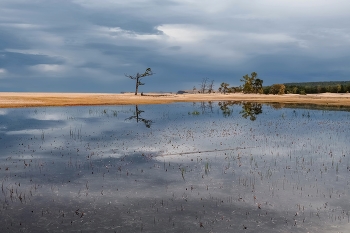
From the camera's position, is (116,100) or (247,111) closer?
(247,111)

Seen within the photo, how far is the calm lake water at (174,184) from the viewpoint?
35.4 ft

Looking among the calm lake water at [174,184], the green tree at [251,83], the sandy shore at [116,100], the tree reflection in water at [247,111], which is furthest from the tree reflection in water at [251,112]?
the green tree at [251,83]

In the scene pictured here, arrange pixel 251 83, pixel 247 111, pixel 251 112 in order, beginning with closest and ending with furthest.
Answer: pixel 251 112, pixel 247 111, pixel 251 83

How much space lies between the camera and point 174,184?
1477cm

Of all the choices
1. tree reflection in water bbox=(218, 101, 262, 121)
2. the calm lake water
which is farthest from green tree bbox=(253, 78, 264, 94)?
the calm lake water

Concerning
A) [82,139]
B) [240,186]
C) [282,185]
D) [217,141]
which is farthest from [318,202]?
[82,139]

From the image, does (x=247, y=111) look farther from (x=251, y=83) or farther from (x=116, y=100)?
(x=251, y=83)

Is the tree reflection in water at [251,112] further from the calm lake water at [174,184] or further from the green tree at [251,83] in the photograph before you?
the green tree at [251,83]

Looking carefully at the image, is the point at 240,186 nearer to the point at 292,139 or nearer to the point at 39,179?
the point at 39,179

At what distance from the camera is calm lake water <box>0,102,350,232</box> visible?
35.4 feet

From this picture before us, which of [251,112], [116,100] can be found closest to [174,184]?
[251,112]

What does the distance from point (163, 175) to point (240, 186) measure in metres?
3.70

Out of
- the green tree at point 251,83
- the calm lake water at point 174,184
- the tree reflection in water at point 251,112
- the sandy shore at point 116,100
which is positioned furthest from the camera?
the green tree at point 251,83

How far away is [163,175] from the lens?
16.3m
